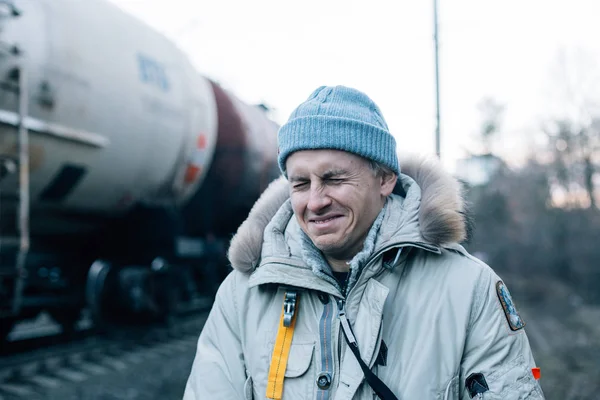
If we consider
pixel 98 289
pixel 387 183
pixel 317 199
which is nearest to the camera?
pixel 317 199

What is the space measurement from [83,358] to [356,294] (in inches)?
207

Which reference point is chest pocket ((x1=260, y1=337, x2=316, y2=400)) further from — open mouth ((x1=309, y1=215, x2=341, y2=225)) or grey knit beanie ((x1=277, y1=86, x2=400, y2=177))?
grey knit beanie ((x1=277, y1=86, x2=400, y2=177))

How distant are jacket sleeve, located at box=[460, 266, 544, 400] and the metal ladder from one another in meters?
4.10

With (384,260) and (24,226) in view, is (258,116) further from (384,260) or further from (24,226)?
(384,260)

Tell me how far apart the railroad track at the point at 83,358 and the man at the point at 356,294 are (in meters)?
4.01

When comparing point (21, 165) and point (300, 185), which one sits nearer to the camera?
point (300, 185)

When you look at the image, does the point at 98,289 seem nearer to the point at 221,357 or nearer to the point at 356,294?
the point at 221,357

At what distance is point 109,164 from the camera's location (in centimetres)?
A: 571

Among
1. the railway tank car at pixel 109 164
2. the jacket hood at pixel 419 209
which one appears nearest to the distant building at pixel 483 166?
the railway tank car at pixel 109 164

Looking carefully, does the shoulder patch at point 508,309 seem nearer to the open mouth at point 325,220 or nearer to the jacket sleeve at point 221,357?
the open mouth at point 325,220

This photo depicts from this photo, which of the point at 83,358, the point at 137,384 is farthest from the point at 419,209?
the point at 83,358

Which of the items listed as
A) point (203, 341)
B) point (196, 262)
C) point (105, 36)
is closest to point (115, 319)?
point (196, 262)

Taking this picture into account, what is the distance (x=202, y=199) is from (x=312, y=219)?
20.0 ft

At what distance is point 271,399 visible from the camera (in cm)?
151
